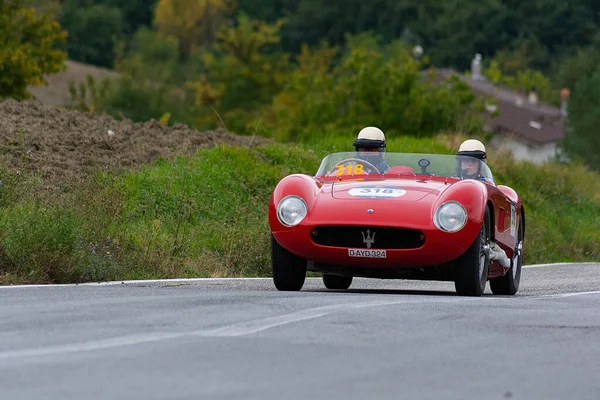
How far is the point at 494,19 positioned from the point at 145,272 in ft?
434

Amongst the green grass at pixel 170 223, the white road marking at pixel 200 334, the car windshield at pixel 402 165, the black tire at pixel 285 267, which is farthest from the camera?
the car windshield at pixel 402 165

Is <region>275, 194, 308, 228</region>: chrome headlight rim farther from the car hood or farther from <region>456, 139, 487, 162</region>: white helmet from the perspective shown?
<region>456, 139, 487, 162</region>: white helmet

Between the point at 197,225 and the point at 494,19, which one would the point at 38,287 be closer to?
the point at 197,225

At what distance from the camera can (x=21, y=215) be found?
531 inches

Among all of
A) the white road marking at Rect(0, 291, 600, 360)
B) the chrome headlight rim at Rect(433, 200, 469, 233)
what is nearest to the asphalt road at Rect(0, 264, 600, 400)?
the white road marking at Rect(0, 291, 600, 360)

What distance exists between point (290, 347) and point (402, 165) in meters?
6.49

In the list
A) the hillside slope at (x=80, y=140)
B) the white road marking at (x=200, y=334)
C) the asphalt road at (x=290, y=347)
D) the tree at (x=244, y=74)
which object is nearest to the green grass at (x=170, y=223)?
the hillside slope at (x=80, y=140)

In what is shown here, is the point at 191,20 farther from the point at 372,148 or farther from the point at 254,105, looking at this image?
the point at 372,148

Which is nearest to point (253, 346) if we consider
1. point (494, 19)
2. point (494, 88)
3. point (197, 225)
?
point (197, 225)

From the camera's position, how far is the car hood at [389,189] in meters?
11.9

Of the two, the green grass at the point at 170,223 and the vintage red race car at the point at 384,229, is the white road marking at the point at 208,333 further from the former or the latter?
the green grass at the point at 170,223

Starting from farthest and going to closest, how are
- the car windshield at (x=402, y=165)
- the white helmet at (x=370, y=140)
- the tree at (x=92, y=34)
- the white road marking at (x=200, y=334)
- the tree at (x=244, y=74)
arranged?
1. the tree at (x=92, y=34)
2. the tree at (x=244, y=74)
3. the white helmet at (x=370, y=140)
4. the car windshield at (x=402, y=165)
5. the white road marking at (x=200, y=334)

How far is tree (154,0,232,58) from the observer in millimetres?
145250

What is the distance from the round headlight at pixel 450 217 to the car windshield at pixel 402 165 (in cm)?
142
